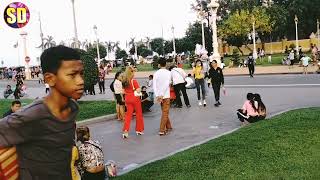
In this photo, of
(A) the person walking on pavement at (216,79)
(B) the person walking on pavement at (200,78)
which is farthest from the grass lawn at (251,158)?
(B) the person walking on pavement at (200,78)

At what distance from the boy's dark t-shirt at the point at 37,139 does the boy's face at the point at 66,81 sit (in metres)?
0.13

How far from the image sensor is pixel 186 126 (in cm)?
1321

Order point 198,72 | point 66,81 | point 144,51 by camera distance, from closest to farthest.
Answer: point 66,81, point 198,72, point 144,51

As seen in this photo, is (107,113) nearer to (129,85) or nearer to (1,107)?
(129,85)

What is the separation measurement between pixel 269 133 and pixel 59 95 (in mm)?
7252

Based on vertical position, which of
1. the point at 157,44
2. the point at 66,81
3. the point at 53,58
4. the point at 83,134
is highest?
the point at 157,44

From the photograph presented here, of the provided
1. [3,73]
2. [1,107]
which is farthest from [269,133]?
[3,73]

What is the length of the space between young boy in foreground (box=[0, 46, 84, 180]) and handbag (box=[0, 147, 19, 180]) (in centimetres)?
2

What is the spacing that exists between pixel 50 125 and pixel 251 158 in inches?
212

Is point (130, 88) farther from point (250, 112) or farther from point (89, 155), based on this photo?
point (89, 155)

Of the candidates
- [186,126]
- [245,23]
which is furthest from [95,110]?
[245,23]
